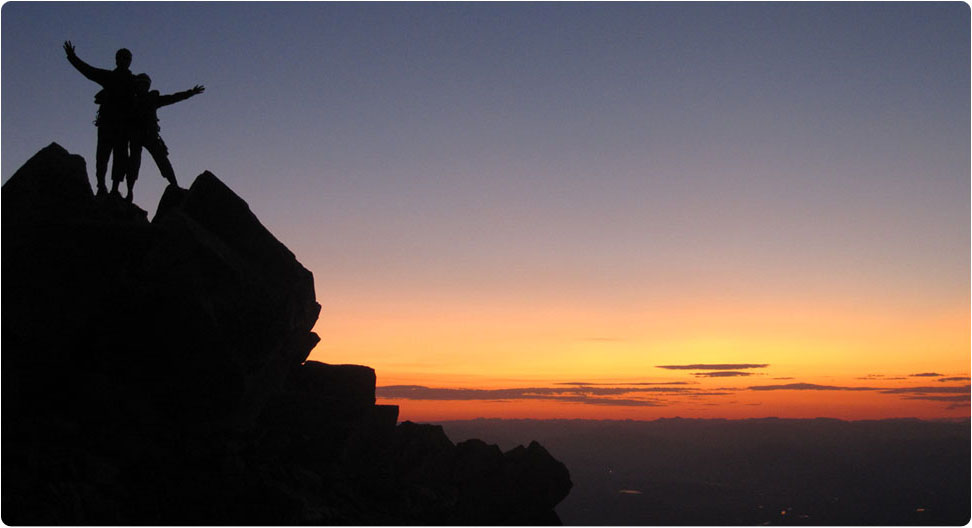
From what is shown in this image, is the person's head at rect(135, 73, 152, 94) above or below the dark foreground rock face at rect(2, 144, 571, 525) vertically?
above

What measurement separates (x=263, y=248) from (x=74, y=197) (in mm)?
6049

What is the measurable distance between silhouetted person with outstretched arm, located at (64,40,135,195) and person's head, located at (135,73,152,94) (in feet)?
0.53

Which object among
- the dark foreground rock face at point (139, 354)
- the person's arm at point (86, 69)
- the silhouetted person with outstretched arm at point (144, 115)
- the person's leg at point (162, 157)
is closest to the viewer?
the dark foreground rock face at point (139, 354)

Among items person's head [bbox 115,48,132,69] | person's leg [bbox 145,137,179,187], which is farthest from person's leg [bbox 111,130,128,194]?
person's head [bbox 115,48,132,69]

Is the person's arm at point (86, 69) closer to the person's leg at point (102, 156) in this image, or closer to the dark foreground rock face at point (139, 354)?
the person's leg at point (102, 156)

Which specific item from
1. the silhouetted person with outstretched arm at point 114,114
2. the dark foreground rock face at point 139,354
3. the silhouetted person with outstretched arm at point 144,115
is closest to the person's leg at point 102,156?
the silhouetted person with outstretched arm at point 114,114

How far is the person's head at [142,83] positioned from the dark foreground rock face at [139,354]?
11.6ft

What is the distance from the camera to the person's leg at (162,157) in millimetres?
27234

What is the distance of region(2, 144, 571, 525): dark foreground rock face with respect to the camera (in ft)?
68.5

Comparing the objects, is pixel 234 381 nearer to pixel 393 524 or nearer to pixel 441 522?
pixel 393 524

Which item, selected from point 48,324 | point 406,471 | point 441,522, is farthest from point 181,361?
point 406,471

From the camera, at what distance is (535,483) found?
50.0m

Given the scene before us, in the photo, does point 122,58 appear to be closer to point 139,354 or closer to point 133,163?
point 133,163

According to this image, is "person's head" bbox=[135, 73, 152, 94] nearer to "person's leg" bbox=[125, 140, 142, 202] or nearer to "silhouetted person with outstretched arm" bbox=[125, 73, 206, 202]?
"silhouetted person with outstretched arm" bbox=[125, 73, 206, 202]
